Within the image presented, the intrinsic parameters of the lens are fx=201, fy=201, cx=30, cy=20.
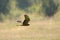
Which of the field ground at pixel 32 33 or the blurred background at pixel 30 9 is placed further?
the blurred background at pixel 30 9

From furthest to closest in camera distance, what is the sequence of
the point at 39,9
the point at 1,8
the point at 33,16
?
the point at 39,9 → the point at 1,8 → the point at 33,16

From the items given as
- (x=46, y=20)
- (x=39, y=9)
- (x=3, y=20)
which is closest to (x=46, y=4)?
(x=39, y=9)

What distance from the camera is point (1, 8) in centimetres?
2134

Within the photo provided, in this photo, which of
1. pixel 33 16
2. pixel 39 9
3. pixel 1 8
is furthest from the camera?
pixel 39 9

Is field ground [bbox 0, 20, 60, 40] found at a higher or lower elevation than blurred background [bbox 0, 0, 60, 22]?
lower

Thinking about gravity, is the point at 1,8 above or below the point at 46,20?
above

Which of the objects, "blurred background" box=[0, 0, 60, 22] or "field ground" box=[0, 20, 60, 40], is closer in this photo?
"field ground" box=[0, 20, 60, 40]

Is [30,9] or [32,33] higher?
[30,9]

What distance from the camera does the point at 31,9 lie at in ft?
71.9

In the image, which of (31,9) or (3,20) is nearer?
(3,20)

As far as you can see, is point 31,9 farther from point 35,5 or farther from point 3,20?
point 3,20

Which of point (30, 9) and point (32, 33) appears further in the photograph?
point (30, 9)

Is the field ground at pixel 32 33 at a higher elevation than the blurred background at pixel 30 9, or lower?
lower

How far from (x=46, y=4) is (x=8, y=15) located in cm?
506
